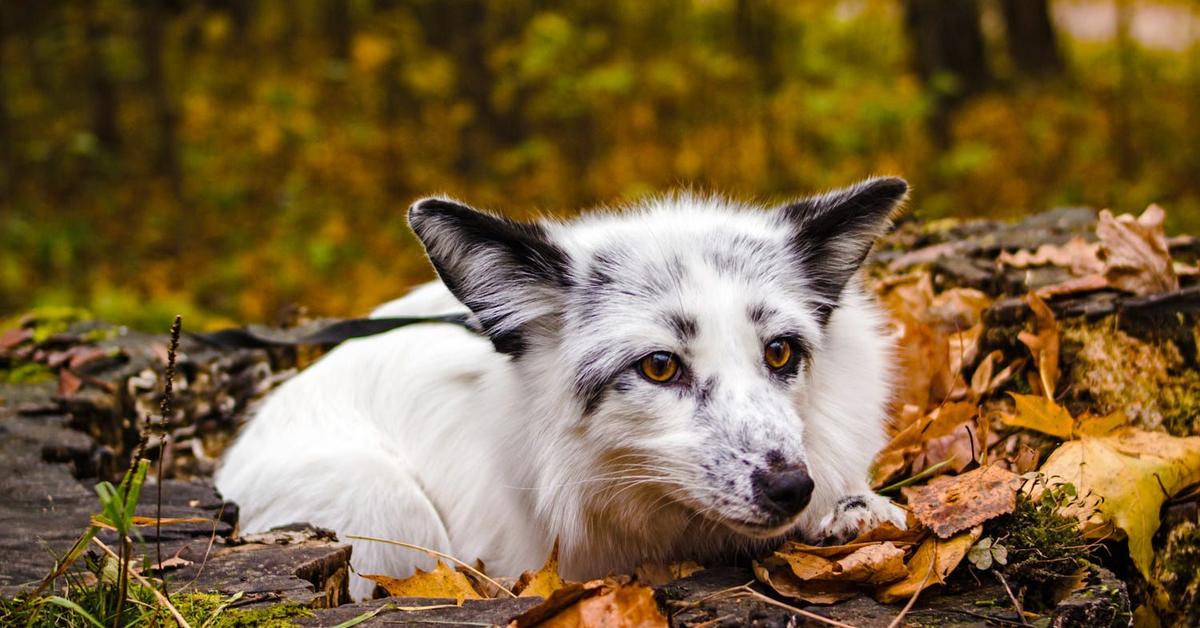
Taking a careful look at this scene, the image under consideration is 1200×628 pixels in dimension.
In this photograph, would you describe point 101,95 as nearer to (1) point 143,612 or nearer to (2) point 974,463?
(1) point 143,612

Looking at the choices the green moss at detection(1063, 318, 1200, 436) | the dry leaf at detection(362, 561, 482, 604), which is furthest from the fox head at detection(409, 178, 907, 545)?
the green moss at detection(1063, 318, 1200, 436)

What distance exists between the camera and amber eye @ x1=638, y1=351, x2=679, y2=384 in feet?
9.52

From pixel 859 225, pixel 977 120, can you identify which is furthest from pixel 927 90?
pixel 859 225

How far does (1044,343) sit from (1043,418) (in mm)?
529

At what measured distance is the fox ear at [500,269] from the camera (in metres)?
3.06

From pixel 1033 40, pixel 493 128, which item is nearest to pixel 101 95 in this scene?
pixel 493 128

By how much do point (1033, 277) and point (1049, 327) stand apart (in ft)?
1.95

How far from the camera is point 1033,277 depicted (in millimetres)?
4262

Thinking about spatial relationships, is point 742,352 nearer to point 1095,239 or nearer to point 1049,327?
point 1049,327

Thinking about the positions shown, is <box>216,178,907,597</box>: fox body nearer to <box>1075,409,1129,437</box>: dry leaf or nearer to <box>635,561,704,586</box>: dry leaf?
<box>635,561,704,586</box>: dry leaf

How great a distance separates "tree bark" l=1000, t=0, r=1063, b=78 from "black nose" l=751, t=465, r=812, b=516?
14.5 meters

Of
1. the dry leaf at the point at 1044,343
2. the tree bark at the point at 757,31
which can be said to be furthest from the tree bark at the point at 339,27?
the dry leaf at the point at 1044,343

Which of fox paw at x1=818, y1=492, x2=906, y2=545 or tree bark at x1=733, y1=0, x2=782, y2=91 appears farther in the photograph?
tree bark at x1=733, y1=0, x2=782, y2=91

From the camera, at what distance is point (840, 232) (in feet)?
10.8
